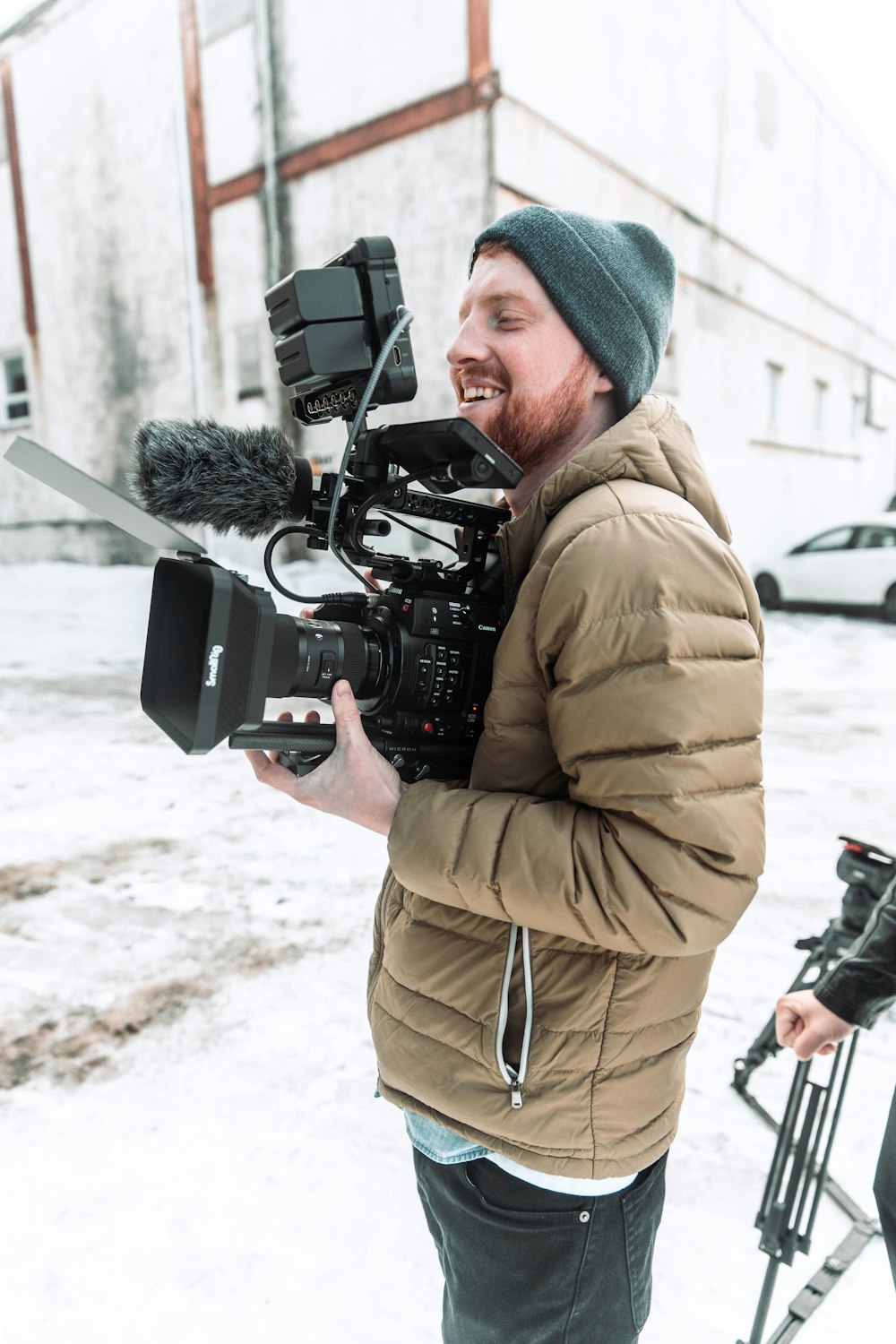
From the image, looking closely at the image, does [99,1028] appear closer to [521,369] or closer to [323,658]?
[323,658]

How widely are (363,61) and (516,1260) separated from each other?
8.52 meters

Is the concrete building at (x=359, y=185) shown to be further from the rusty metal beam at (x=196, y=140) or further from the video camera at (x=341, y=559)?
the video camera at (x=341, y=559)

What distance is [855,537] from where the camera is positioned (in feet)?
30.2

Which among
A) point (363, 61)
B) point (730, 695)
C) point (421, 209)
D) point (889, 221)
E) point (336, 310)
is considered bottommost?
point (730, 695)

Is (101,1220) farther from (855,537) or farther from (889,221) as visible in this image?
(889,221)

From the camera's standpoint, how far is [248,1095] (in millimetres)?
2035

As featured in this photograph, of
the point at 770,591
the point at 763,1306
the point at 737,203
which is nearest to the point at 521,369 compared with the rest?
the point at 763,1306

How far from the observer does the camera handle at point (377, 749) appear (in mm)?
921

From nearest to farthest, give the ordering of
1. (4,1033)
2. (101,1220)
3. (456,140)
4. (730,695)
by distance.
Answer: (730,695), (101,1220), (4,1033), (456,140)

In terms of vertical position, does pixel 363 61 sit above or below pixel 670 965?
above

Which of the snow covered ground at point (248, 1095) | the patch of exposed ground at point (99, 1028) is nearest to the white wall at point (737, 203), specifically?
the snow covered ground at point (248, 1095)

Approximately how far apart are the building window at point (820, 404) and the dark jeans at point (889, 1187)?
43.9 ft

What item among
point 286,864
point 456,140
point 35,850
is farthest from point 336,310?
point 456,140

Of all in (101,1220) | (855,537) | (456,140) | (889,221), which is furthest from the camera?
(889,221)
